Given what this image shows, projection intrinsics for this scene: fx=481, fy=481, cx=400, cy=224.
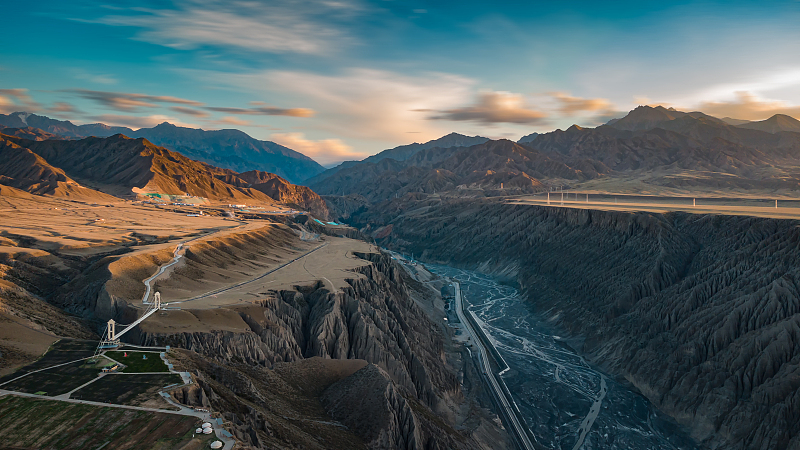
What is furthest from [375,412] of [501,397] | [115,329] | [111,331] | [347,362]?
[115,329]

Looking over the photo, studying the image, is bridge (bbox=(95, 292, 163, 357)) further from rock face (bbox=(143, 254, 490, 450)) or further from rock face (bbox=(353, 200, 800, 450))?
rock face (bbox=(353, 200, 800, 450))

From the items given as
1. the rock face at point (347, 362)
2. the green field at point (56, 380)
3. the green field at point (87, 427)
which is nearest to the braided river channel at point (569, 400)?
the rock face at point (347, 362)

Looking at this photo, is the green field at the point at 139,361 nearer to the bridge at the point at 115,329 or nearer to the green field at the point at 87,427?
the bridge at the point at 115,329

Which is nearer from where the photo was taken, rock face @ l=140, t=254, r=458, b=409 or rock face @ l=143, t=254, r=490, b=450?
rock face @ l=143, t=254, r=490, b=450

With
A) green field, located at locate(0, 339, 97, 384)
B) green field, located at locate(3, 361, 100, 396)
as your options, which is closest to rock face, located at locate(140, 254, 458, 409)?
green field, located at locate(0, 339, 97, 384)

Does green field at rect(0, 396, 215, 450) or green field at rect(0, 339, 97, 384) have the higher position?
green field at rect(0, 339, 97, 384)
